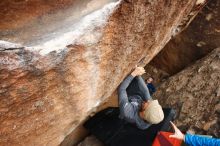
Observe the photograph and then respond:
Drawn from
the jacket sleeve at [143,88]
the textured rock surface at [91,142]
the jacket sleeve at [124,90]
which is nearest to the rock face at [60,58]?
the jacket sleeve at [124,90]

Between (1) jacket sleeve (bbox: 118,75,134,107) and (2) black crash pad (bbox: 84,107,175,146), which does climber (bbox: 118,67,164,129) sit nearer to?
(1) jacket sleeve (bbox: 118,75,134,107)

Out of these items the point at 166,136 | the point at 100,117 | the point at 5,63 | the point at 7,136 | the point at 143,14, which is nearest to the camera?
the point at 5,63

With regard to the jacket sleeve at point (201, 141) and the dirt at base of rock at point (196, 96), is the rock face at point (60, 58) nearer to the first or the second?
the jacket sleeve at point (201, 141)

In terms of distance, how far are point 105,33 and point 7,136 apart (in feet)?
4.11

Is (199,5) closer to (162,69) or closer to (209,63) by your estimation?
(209,63)

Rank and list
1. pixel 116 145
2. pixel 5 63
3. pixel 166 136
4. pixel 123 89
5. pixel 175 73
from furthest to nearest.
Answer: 1. pixel 175 73
2. pixel 116 145
3. pixel 166 136
4. pixel 123 89
5. pixel 5 63

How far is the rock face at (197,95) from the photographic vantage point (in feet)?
16.5

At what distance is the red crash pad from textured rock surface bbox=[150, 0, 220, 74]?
6.17 feet

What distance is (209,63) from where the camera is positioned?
18.5 ft

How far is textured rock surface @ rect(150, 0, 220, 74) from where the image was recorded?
216 inches

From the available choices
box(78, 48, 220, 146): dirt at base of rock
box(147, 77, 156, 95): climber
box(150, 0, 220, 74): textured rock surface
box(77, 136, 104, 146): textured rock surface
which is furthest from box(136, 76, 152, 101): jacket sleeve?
box(150, 0, 220, 74): textured rock surface

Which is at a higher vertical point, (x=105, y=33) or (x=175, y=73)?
(x=105, y=33)

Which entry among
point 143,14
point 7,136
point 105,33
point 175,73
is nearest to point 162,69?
point 175,73

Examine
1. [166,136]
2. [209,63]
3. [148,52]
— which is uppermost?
[148,52]
